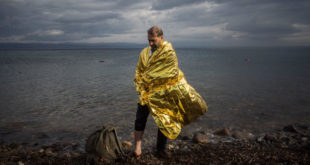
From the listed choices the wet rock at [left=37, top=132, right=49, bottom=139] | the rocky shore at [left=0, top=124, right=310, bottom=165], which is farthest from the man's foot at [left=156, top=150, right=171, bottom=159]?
the wet rock at [left=37, top=132, right=49, bottom=139]

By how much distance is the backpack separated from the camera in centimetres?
392

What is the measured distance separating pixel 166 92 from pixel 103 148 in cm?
161

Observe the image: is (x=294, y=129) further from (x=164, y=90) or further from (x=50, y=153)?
(x=50, y=153)

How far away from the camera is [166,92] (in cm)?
378

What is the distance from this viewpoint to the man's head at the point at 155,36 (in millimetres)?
3688

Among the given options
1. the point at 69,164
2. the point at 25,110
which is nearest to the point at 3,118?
the point at 25,110

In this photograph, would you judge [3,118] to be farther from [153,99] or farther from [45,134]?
[153,99]

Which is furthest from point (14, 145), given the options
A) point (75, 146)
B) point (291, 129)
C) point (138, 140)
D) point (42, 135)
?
point (291, 129)

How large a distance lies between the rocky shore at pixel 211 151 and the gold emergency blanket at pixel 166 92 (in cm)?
96

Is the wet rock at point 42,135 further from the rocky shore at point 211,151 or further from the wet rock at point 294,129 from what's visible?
the wet rock at point 294,129

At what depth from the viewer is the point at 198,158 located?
175 inches

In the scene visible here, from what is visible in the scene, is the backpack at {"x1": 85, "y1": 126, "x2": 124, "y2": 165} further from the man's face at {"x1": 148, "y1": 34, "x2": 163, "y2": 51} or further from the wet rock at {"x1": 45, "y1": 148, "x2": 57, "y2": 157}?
the man's face at {"x1": 148, "y1": 34, "x2": 163, "y2": 51}

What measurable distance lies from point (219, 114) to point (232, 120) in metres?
0.74

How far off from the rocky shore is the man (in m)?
0.96
